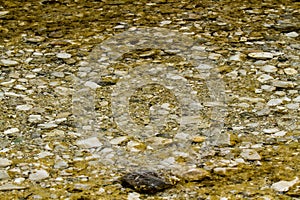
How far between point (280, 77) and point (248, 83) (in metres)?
0.27

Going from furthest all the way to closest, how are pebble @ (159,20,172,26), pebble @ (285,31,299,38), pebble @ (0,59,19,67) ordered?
pebble @ (159,20,172,26) < pebble @ (285,31,299,38) < pebble @ (0,59,19,67)

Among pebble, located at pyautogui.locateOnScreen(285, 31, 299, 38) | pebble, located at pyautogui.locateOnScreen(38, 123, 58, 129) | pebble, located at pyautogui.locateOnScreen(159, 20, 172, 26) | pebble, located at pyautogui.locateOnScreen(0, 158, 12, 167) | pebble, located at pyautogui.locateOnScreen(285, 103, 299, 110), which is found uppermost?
pebble, located at pyautogui.locateOnScreen(159, 20, 172, 26)

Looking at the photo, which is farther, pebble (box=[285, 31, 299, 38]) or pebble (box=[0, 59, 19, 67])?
pebble (box=[285, 31, 299, 38])

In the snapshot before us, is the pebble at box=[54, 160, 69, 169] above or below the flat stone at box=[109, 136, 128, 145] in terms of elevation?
above

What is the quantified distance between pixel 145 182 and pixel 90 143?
586 mm

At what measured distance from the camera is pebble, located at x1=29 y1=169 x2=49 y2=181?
10.9ft

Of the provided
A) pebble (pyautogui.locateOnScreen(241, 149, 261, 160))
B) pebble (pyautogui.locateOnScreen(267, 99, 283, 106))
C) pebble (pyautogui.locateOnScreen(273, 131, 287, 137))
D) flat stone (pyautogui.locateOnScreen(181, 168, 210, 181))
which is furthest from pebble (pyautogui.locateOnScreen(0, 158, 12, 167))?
pebble (pyautogui.locateOnScreen(267, 99, 283, 106))

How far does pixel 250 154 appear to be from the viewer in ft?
11.6

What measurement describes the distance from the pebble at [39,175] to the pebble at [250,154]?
1174mm

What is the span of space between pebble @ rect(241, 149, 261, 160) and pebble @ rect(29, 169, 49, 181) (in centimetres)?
117

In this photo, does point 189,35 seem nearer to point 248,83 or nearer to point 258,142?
point 248,83

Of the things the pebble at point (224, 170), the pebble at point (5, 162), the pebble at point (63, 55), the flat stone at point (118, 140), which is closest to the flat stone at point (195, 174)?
the pebble at point (224, 170)

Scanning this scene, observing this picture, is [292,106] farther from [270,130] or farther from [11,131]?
[11,131]

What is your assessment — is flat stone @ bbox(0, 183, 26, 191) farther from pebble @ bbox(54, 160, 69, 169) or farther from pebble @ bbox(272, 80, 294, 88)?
pebble @ bbox(272, 80, 294, 88)
